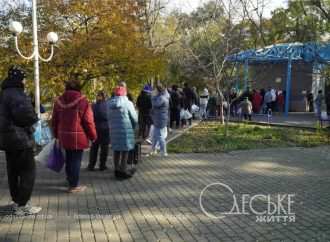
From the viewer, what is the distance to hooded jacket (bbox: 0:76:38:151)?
588 centimetres

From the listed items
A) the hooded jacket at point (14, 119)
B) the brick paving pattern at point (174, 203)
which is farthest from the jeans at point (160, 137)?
the hooded jacket at point (14, 119)

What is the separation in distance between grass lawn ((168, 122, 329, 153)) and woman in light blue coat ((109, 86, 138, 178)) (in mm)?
3549

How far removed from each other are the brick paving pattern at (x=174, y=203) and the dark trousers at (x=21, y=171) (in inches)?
11.5

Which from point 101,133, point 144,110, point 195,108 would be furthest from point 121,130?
point 195,108

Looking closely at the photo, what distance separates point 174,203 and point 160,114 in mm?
4371

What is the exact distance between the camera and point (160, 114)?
1084 centimetres

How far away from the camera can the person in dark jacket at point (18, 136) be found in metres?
5.88

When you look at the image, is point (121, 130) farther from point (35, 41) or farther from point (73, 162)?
point (35, 41)

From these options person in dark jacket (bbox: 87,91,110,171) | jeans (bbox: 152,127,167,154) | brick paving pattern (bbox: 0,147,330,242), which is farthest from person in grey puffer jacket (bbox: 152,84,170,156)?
person in dark jacket (bbox: 87,91,110,171)

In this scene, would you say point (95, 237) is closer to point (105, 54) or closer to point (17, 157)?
point (17, 157)

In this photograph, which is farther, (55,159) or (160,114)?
(160,114)

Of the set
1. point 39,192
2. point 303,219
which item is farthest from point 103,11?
point 303,219

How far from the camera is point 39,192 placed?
7465mm

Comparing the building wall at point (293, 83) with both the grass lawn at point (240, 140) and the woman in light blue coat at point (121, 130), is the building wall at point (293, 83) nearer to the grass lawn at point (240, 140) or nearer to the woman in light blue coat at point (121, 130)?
the grass lawn at point (240, 140)
